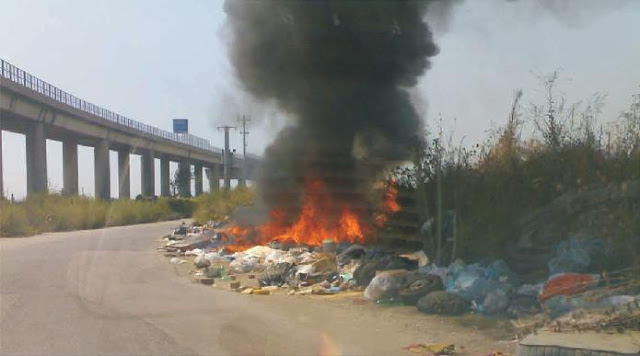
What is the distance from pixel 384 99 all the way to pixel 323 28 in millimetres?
2248

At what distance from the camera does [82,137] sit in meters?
52.1

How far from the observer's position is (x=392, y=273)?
38.1ft

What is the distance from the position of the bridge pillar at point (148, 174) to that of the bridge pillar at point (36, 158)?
46.3 feet

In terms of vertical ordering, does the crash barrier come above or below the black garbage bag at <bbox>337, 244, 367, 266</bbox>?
above

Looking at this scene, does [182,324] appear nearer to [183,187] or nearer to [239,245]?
[239,245]

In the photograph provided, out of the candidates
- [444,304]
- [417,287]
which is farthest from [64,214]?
[444,304]

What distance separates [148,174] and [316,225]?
45706 mm

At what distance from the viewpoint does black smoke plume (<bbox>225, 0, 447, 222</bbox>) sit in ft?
57.5

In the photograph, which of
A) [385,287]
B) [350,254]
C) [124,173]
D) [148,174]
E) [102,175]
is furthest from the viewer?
[148,174]

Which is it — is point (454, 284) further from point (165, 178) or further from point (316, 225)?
point (165, 178)

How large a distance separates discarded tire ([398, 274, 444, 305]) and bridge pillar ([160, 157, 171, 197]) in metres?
60.1

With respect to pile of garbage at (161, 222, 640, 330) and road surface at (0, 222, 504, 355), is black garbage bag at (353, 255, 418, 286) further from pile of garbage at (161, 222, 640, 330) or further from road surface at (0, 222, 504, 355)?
road surface at (0, 222, 504, 355)

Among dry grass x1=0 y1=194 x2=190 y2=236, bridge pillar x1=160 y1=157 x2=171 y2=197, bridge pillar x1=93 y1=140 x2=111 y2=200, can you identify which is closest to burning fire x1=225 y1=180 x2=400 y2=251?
dry grass x1=0 y1=194 x2=190 y2=236

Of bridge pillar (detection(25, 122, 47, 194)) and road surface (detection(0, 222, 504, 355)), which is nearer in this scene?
road surface (detection(0, 222, 504, 355))
